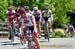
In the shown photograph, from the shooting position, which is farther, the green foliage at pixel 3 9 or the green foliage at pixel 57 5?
the green foliage at pixel 57 5

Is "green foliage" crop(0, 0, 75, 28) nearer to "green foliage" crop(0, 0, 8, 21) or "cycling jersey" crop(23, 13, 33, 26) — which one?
"green foliage" crop(0, 0, 8, 21)

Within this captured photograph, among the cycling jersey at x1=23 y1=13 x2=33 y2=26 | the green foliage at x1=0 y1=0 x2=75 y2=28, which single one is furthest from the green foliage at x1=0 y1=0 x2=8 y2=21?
the cycling jersey at x1=23 y1=13 x2=33 y2=26

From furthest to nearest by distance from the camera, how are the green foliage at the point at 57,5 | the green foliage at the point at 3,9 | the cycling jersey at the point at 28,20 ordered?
1. the green foliage at the point at 57,5
2. the green foliage at the point at 3,9
3. the cycling jersey at the point at 28,20

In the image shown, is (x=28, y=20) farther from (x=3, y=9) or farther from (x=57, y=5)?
(x=57, y=5)

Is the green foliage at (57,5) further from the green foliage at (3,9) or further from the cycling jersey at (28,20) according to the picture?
the cycling jersey at (28,20)

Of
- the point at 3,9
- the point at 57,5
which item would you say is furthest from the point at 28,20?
the point at 57,5

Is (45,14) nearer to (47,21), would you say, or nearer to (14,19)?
(47,21)

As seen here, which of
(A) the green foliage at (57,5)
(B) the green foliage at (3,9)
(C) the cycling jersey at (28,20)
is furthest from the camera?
(A) the green foliage at (57,5)

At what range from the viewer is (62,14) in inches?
1897

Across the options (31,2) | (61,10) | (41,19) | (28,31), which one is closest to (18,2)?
(31,2)

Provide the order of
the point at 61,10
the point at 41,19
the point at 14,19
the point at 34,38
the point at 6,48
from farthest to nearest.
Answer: the point at 61,10 < the point at 41,19 < the point at 14,19 < the point at 6,48 < the point at 34,38

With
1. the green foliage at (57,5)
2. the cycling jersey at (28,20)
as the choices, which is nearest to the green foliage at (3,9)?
the green foliage at (57,5)

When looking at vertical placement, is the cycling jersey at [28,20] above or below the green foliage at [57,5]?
above

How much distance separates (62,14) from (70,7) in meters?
2.46
